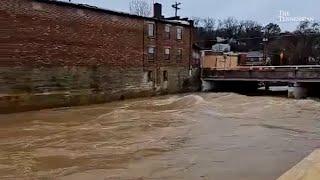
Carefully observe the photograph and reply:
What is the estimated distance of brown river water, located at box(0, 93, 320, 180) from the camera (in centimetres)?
1259

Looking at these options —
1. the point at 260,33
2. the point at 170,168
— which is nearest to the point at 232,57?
the point at 170,168

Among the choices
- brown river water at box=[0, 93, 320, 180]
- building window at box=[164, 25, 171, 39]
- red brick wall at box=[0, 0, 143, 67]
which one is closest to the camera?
brown river water at box=[0, 93, 320, 180]

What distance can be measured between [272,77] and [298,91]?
3.11m

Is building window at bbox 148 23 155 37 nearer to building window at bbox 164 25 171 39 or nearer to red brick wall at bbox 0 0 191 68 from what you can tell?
red brick wall at bbox 0 0 191 68

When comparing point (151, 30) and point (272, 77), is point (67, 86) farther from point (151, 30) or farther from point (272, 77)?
point (272, 77)

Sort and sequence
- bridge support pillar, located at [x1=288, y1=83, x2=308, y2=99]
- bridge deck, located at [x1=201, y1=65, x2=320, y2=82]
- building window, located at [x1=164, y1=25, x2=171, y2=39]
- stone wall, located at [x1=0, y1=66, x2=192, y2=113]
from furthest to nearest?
building window, located at [x1=164, y1=25, x2=171, y2=39] → bridge support pillar, located at [x1=288, y1=83, x2=308, y2=99] → bridge deck, located at [x1=201, y1=65, x2=320, y2=82] → stone wall, located at [x1=0, y1=66, x2=192, y2=113]

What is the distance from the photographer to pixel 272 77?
4141 centimetres

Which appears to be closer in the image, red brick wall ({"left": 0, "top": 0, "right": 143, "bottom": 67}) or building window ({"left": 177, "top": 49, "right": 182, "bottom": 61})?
red brick wall ({"left": 0, "top": 0, "right": 143, "bottom": 67})

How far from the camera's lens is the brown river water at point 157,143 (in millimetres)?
12589

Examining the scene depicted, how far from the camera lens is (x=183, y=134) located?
1942 cm

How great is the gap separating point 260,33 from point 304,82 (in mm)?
80767

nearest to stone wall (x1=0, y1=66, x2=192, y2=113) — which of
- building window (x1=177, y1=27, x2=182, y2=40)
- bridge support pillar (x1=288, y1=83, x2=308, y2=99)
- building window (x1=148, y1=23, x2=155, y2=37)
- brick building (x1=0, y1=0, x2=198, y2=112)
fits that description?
brick building (x1=0, y1=0, x2=198, y2=112)

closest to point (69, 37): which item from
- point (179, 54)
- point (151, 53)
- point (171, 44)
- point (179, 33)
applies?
point (151, 53)

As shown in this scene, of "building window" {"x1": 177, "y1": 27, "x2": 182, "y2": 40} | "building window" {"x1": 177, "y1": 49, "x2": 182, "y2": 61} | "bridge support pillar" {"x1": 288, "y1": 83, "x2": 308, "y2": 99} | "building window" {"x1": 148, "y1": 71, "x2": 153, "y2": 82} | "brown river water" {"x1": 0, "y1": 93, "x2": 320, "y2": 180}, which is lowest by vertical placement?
"brown river water" {"x1": 0, "y1": 93, "x2": 320, "y2": 180}
